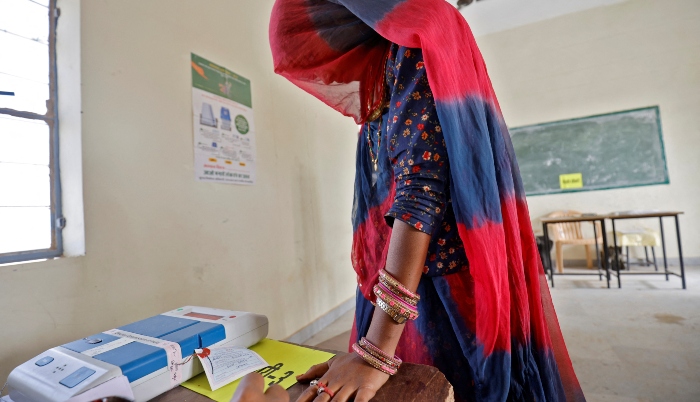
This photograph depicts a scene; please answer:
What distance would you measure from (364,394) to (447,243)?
28 cm

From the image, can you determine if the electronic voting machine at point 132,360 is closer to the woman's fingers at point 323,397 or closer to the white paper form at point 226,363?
the white paper form at point 226,363

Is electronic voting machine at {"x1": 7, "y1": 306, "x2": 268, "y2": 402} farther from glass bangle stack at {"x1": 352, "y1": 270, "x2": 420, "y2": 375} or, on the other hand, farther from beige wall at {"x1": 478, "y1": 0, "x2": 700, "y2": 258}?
beige wall at {"x1": 478, "y1": 0, "x2": 700, "y2": 258}

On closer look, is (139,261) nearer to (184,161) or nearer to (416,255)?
(184,161)

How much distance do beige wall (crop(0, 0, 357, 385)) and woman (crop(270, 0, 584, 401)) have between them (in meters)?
0.86

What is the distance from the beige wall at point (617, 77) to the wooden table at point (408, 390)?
4.65m

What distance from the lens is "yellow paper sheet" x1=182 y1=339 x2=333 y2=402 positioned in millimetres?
465

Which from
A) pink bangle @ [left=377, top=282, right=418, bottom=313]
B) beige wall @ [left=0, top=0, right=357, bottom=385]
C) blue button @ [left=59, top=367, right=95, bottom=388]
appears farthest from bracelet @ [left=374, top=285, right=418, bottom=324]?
beige wall @ [left=0, top=0, right=357, bottom=385]

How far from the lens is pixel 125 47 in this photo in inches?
44.7

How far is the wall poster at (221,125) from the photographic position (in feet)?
4.61

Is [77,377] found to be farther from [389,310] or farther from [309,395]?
[389,310]

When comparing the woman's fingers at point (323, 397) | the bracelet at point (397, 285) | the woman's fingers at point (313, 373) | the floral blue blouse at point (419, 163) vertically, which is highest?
the floral blue blouse at point (419, 163)

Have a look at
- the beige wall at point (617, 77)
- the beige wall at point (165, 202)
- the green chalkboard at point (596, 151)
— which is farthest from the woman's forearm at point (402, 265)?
the beige wall at point (617, 77)

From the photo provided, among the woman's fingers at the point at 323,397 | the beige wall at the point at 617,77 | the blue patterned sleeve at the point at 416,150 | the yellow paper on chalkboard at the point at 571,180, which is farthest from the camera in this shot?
the yellow paper on chalkboard at the point at 571,180

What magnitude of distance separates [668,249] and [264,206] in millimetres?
4895
